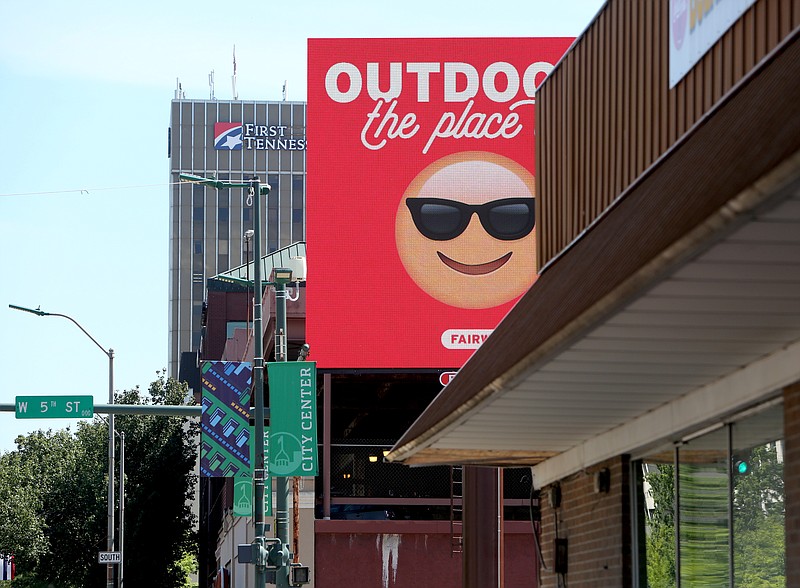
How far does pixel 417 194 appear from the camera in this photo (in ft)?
123

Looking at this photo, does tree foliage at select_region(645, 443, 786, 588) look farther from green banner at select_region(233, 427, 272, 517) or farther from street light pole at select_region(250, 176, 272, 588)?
green banner at select_region(233, 427, 272, 517)

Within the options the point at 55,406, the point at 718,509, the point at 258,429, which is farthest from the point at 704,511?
the point at 55,406

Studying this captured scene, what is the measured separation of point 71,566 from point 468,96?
31011 millimetres

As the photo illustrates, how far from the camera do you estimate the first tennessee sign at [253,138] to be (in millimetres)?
145500

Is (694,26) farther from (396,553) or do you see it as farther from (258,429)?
(396,553)

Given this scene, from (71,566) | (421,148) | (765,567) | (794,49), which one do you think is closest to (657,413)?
(765,567)

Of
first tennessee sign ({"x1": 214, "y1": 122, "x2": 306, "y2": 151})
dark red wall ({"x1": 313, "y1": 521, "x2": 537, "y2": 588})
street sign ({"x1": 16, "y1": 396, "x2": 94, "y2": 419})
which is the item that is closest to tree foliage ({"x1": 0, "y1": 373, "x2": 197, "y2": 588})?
dark red wall ({"x1": 313, "y1": 521, "x2": 537, "y2": 588})

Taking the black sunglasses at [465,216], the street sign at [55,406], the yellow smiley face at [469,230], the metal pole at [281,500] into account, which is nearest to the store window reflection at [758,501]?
the metal pole at [281,500]

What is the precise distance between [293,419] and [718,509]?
50.4 ft

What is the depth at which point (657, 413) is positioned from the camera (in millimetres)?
10891

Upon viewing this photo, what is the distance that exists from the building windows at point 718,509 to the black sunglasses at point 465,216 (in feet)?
84.9

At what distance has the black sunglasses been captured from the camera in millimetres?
37469

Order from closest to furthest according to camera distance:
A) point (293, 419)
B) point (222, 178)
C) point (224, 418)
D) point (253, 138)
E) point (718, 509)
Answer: point (718, 509), point (293, 419), point (224, 418), point (222, 178), point (253, 138)

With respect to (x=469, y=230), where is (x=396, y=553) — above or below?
below
